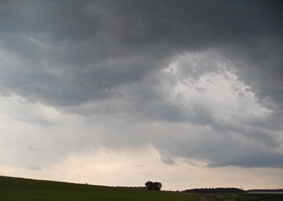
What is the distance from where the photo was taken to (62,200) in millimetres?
63219

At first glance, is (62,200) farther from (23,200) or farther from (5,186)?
(5,186)

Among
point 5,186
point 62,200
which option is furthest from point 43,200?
point 5,186

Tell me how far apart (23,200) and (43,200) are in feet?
15.1

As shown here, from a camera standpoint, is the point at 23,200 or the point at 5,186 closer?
the point at 23,200

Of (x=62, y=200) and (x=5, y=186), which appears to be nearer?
(x=62, y=200)

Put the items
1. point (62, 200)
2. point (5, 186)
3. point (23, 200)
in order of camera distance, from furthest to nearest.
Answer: point (5, 186) < point (62, 200) < point (23, 200)

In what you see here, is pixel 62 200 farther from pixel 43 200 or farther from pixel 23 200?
pixel 23 200

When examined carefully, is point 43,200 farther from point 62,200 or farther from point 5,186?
point 5,186

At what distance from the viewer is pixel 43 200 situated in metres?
62.0

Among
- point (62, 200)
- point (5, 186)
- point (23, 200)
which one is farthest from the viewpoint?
point (5, 186)

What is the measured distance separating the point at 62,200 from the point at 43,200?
3.54 metres

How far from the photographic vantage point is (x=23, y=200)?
58.3m

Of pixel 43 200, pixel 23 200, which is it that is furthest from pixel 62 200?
pixel 23 200

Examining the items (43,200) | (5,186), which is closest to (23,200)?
(43,200)
